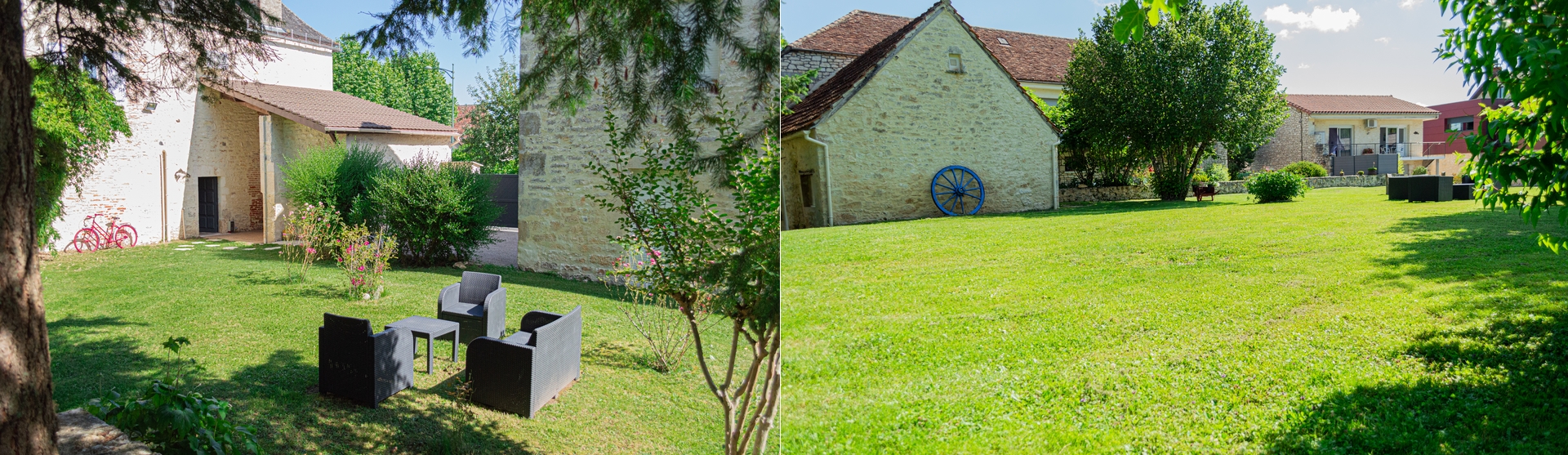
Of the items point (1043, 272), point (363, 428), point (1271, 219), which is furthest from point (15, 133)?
point (1271, 219)

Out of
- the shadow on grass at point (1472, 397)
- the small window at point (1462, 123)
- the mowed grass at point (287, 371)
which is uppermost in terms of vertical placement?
the small window at point (1462, 123)

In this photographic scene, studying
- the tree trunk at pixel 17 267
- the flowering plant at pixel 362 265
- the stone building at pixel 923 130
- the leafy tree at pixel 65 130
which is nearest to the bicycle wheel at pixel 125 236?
the leafy tree at pixel 65 130

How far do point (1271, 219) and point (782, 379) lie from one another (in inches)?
41.1

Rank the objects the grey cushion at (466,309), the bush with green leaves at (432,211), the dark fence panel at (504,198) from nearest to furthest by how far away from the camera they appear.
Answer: the grey cushion at (466,309) → the bush with green leaves at (432,211) → the dark fence panel at (504,198)

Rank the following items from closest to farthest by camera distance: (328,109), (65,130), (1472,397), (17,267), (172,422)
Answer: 1. (1472,397)
2. (17,267)
3. (172,422)
4. (65,130)
5. (328,109)

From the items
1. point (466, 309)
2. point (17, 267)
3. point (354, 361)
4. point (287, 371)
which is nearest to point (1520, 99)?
point (17, 267)

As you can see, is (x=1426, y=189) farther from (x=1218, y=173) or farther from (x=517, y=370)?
(x=517, y=370)

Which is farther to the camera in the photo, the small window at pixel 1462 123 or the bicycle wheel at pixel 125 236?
the bicycle wheel at pixel 125 236

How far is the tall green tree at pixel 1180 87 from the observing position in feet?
4.08

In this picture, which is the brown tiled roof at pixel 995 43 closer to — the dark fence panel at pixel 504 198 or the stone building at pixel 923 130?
the stone building at pixel 923 130

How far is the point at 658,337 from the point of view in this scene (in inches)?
170

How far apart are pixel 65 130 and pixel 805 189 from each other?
503cm

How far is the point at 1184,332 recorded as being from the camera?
1.22 metres

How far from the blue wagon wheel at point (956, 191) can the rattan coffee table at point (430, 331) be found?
393cm
